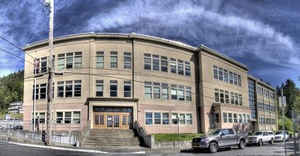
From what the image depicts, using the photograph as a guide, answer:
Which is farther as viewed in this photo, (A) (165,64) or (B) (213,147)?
(A) (165,64)

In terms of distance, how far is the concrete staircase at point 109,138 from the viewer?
2609 centimetres

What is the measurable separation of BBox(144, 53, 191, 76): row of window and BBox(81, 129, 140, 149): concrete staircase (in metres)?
9.62

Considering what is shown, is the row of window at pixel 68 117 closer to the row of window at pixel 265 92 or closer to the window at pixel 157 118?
the window at pixel 157 118

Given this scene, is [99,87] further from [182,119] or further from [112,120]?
[182,119]

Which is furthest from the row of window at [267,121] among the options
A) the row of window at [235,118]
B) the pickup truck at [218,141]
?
the pickup truck at [218,141]

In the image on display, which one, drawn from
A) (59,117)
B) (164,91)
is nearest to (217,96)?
(164,91)

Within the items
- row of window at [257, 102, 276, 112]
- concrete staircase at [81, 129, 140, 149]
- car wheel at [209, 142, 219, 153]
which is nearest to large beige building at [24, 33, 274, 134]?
concrete staircase at [81, 129, 140, 149]

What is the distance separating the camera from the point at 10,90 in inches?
4154

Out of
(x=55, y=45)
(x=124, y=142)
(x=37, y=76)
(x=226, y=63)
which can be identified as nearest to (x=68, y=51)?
(x=55, y=45)

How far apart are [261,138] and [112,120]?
17.3m

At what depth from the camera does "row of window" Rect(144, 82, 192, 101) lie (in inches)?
1350

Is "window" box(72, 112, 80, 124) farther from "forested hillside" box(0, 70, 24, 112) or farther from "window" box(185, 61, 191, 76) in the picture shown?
"forested hillside" box(0, 70, 24, 112)

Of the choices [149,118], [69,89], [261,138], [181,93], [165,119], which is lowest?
[261,138]

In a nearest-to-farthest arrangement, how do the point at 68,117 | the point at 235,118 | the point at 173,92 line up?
1. the point at 68,117
2. the point at 173,92
3. the point at 235,118
